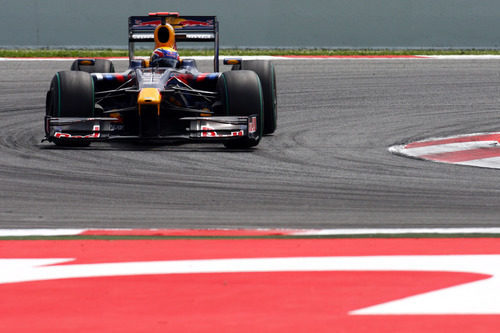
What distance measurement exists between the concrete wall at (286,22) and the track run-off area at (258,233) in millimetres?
12350

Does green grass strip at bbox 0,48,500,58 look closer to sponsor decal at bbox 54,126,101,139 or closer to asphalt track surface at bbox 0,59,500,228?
asphalt track surface at bbox 0,59,500,228

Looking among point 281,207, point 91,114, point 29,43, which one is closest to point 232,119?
point 91,114

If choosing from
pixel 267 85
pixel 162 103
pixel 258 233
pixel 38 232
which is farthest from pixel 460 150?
pixel 38 232

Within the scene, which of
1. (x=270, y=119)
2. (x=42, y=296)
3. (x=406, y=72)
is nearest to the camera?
(x=42, y=296)

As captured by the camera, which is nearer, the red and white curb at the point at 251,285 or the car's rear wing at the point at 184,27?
the red and white curb at the point at 251,285

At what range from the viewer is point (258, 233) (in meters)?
5.66

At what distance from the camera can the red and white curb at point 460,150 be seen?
9.36 meters

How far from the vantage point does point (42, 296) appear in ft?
13.8

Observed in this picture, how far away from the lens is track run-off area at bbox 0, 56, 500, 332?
3951mm

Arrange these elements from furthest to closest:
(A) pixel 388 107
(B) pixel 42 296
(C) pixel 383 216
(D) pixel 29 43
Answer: (D) pixel 29 43, (A) pixel 388 107, (C) pixel 383 216, (B) pixel 42 296

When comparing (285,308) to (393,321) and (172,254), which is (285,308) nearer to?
(393,321)

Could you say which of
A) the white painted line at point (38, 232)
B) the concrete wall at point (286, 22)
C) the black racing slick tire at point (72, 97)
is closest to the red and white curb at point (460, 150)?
the black racing slick tire at point (72, 97)

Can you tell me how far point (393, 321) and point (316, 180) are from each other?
4.12 metres

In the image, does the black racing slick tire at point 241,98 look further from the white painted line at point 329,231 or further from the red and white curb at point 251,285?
the red and white curb at point 251,285
